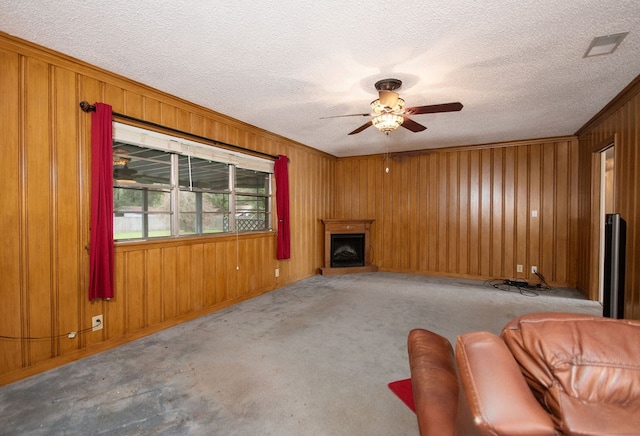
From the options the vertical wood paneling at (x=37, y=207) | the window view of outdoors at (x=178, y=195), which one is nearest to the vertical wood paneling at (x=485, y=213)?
A: the window view of outdoors at (x=178, y=195)

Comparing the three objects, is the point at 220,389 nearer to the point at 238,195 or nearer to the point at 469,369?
the point at 469,369

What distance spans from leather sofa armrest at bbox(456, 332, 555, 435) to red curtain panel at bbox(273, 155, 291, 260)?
4.05 m

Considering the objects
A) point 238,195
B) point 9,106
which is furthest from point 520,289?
point 9,106

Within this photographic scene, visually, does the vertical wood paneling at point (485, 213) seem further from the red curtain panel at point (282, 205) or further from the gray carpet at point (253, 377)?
the red curtain panel at point (282, 205)

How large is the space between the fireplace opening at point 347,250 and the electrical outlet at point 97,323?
160 inches

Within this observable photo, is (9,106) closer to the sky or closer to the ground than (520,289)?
closer to the sky

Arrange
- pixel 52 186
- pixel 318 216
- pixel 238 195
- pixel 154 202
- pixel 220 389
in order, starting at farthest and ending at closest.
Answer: pixel 318 216, pixel 238 195, pixel 154 202, pixel 52 186, pixel 220 389

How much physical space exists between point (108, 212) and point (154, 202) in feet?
2.18

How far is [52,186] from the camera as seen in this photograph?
2377 mm

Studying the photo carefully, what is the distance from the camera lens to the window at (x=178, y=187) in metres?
2.93

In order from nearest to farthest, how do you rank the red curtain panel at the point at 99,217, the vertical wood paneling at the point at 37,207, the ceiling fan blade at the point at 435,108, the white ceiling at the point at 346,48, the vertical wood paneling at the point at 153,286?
the white ceiling at the point at 346,48 < the vertical wood paneling at the point at 37,207 < the red curtain panel at the point at 99,217 < the ceiling fan blade at the point at 435,108 < the vertical wood paneling at the point at 153,286

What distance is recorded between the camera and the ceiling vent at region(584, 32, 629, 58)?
2.12m

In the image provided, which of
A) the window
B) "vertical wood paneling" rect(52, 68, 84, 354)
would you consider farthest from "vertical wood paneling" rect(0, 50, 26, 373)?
the window

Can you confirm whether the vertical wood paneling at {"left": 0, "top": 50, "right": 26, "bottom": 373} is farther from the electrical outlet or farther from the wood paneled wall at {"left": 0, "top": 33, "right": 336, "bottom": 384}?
the electrical outlet
